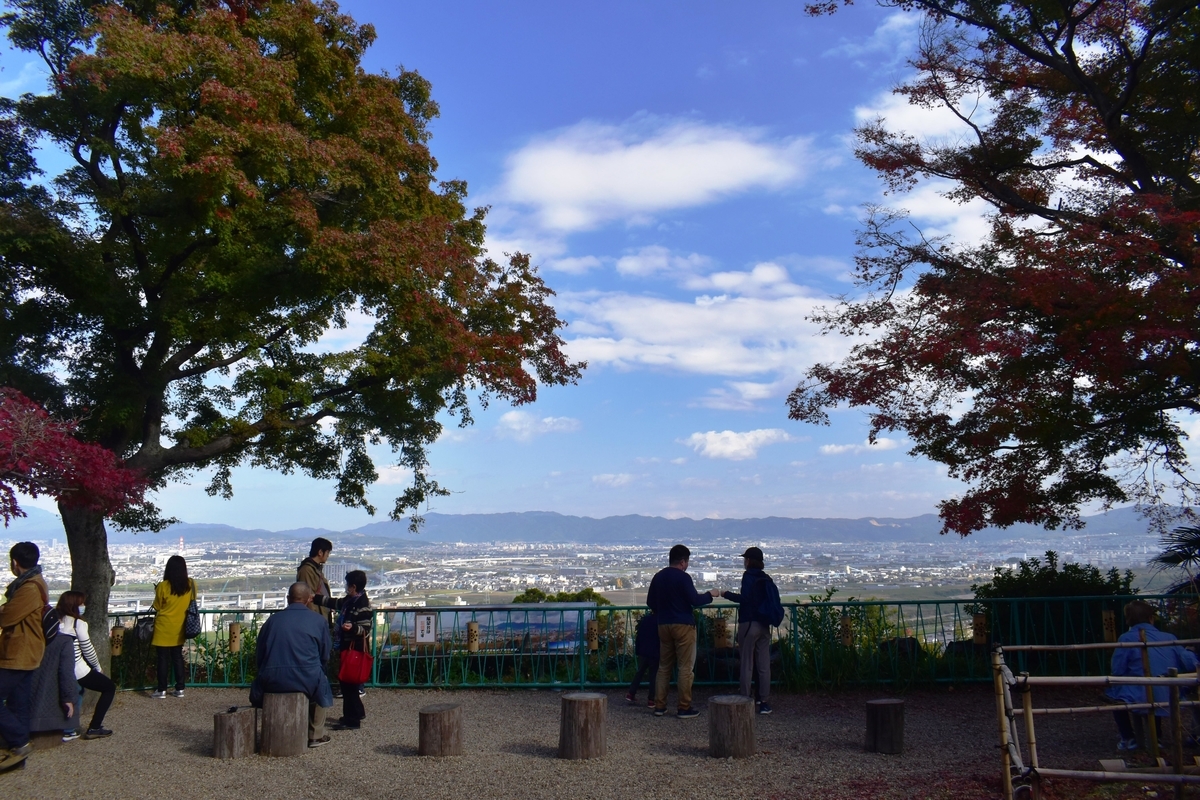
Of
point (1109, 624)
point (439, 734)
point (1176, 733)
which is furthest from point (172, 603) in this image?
point (1109, 624)

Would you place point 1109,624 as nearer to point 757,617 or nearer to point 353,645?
point 757,617

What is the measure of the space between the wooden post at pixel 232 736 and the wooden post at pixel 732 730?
4254mm

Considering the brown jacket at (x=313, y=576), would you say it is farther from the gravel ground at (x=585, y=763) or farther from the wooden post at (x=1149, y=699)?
the wooden post at (x=1149, y=699)

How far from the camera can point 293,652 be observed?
7.72 meters

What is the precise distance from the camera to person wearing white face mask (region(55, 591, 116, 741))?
825 cm

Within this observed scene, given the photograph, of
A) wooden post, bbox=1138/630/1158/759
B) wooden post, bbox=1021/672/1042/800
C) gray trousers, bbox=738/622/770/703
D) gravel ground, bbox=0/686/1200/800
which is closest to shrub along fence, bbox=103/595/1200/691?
gravel ground, bbox=0/686/1200/800

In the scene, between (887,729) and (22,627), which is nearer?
(22,627)

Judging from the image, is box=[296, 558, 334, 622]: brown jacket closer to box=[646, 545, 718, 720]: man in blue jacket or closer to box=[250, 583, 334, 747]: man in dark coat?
box=[250, 583, 334, 747]: man in dark coat

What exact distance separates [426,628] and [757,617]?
457cm

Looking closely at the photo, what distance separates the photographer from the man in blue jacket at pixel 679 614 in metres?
9.06

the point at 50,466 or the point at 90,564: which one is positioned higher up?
the point at 50,466

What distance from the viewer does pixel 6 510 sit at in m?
7.48

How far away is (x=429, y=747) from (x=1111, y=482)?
8.64m

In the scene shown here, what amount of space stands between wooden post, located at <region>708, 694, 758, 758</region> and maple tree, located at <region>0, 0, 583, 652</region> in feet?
18.1
